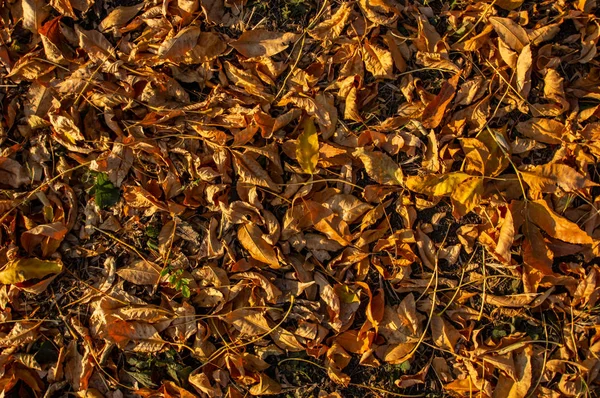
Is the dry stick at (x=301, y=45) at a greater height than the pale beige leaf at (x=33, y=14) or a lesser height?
lesser

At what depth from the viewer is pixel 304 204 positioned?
6.43 feet

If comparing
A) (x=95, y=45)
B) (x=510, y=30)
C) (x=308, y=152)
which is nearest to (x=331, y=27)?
(x=308, y=152)

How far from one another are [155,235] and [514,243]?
1480 mm

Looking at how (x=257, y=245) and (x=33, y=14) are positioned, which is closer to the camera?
(x=257, y=245)

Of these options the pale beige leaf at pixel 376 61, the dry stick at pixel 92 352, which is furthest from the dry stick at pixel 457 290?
the dry stick at pixel 92 352

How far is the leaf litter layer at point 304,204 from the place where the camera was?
196 cm

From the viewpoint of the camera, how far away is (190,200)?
1985 millimetres

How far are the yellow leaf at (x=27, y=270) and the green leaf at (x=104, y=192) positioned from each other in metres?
0.32

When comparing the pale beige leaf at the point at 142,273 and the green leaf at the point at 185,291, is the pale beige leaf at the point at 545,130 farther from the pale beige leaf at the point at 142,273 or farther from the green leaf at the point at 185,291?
the pale beige leaf at the point at 142,273

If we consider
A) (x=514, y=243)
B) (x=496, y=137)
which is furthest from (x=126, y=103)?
(x=514, y=243)

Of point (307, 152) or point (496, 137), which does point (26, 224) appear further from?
point (496, 137)

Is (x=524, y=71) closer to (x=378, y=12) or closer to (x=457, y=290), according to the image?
(x=378, y=12)

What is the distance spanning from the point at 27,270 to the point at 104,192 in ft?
1.46

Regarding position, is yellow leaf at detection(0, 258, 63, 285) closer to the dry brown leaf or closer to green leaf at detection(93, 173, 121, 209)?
green leaf at detection(93, 173, 121, 209)
